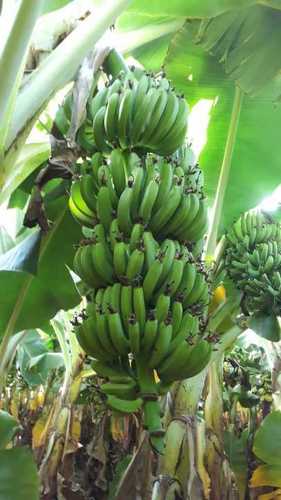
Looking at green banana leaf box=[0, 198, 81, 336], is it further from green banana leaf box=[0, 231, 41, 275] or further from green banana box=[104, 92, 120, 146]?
green banana box=[104, 92, 120, 146]

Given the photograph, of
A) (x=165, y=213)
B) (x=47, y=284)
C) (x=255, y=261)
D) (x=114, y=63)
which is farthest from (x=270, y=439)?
(x=114, y=63)

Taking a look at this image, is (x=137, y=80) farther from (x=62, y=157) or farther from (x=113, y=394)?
(x=113, y=394)

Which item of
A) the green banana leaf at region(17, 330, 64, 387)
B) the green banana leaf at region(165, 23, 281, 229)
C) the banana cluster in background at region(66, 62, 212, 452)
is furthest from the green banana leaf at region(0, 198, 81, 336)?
the green banana leaf at region(17, 330, 64, 387)

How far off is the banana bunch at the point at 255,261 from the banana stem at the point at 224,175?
6 cm

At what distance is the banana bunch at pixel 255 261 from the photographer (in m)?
1.78

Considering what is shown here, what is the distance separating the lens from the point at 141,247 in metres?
0.89

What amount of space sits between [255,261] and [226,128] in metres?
0.50

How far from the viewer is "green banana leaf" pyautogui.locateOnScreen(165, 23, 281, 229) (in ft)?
6.14

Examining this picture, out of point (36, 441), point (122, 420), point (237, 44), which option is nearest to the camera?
point (237, 44)

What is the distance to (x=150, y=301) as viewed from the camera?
90 centimetres

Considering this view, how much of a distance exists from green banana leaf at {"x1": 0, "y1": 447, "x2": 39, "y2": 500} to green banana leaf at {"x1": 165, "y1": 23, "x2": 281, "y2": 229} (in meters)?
1.12

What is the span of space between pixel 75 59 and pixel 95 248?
0.45 m

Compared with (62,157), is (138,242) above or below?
below

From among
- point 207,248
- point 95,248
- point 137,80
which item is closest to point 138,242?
point 95,248
